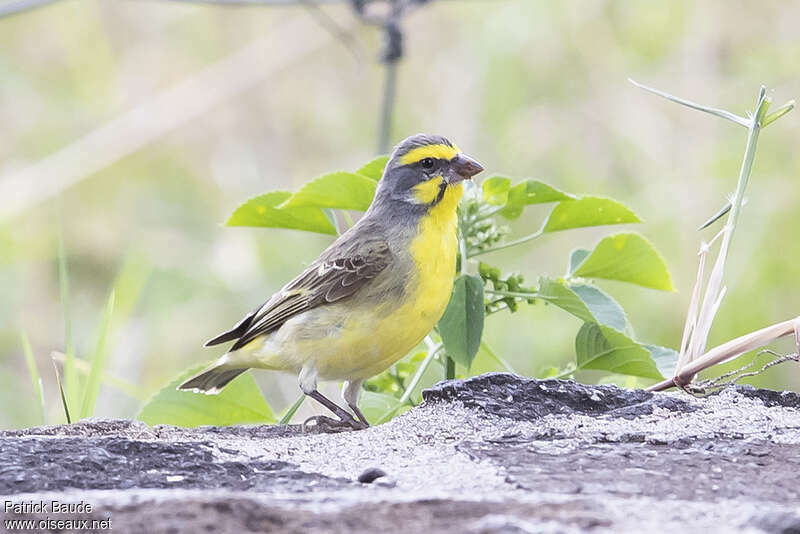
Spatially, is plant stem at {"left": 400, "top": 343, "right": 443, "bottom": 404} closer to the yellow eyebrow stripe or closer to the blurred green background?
the yellow eyebrow stripe

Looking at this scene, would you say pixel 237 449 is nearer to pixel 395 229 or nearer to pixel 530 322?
pixel 395 229

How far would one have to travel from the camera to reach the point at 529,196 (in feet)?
10.2

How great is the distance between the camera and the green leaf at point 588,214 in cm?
310

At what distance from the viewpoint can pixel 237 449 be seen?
2.29m

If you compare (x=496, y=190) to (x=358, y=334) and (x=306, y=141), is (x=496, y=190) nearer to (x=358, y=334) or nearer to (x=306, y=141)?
(x=358, y=334)

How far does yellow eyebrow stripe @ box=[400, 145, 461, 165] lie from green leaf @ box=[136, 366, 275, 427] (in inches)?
37.6

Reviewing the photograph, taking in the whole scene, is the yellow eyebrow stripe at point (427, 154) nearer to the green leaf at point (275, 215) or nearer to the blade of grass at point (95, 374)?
the green leaf at point (275, 215)

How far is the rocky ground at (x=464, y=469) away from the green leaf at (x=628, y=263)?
2.05 feet

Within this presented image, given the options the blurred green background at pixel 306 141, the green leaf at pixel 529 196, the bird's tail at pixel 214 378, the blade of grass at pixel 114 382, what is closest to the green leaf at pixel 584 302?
the green leaf at pixel 529 196

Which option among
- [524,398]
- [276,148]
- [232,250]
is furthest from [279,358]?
[276,148]

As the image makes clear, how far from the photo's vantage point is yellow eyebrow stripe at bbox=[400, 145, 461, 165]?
12.3 feet

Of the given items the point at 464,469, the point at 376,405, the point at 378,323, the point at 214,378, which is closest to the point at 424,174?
the point at 378,323

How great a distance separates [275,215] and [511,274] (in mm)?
735

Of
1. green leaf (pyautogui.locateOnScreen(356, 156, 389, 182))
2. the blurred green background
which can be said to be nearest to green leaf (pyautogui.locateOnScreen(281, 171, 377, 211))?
green leaf (pyautogui.locateOnScreen(356, 156, 389, 182))
